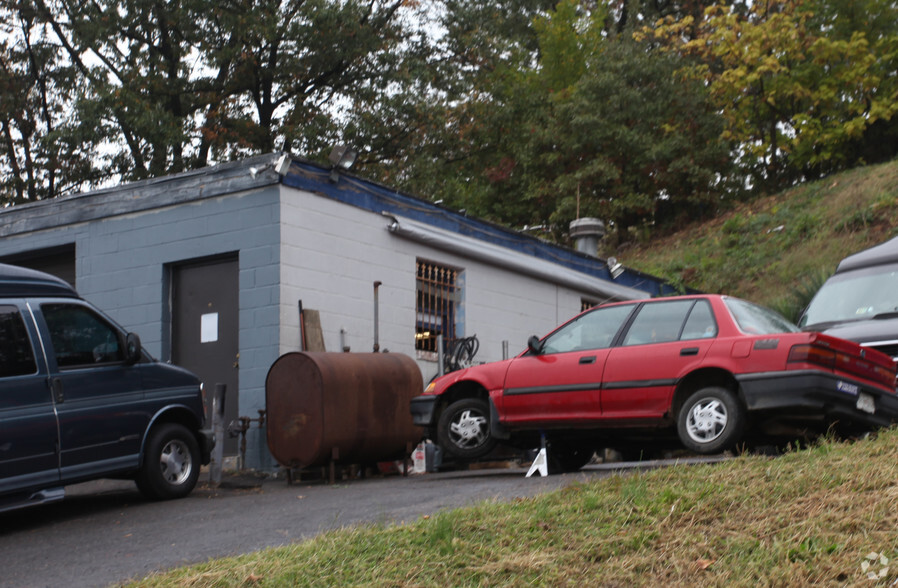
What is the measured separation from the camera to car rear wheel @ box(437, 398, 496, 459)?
9.99 m

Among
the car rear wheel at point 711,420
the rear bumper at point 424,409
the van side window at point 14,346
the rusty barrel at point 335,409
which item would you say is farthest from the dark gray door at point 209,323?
the car rear wheel at point 711,420

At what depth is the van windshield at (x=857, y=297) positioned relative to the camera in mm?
11570

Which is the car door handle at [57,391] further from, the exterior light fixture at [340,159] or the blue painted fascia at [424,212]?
the exterior light fixture at [340,159]

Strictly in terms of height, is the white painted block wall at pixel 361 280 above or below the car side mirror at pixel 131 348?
above

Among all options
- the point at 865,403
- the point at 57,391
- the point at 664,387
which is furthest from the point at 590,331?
the point at 57,391

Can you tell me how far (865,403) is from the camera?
336 inches

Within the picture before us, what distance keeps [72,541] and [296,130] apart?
2071 cm

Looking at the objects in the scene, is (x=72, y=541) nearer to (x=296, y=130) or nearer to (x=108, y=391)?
(x=108, y=391)

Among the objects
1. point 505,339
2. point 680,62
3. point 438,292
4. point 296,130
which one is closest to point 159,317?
point 438,292

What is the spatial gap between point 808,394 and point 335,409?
15.6 ft

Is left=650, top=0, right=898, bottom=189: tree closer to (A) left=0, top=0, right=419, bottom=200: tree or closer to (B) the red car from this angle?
(A) left=0, top=0, right=419, bottom=200: tree

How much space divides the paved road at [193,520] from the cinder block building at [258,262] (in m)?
2.48

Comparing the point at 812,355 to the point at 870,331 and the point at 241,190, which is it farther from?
the point at 241,190

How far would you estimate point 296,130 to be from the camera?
90.5 ft
